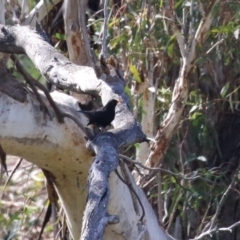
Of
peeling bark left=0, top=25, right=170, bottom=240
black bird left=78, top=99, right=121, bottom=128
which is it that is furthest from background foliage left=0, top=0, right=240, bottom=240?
black bird left=78, top=99, right=121, bottom=128

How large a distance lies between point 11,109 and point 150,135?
132cm

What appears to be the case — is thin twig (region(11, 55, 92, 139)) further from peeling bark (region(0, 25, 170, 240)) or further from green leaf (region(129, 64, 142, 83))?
green leaf (region(129, 64, 142, 83))

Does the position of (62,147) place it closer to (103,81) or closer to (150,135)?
(103,81)

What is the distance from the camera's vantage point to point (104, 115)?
1.93 metres

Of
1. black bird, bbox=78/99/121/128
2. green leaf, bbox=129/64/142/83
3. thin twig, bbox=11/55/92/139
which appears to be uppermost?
green leaf, bbox=129/64/142/83

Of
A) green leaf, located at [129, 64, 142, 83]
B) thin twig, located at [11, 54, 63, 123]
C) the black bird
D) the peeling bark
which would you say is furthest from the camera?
green leaf, located at [129, 64, 142, 83]

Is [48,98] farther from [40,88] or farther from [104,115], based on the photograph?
[104,115]

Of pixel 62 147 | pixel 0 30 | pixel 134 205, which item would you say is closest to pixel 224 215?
pixel 134 205

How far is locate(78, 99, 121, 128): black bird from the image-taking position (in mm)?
1810

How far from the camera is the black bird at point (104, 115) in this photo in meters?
1.81

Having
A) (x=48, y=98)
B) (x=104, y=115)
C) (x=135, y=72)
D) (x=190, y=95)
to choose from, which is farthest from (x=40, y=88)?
(x=190, y=95)

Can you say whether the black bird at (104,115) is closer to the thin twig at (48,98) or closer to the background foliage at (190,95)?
the thin twig at (48,98)

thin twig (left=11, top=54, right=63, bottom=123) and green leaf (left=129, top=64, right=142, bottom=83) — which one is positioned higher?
green leaf (left=129, top=64, right=142, bottom=83)

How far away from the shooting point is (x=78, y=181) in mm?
2590
